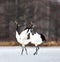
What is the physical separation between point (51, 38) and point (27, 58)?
91 centimetres

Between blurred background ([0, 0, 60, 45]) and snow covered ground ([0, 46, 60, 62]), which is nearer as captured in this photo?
snow covered ground ([0, 46, 60, 62])

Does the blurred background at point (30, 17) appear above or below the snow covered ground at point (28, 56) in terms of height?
above

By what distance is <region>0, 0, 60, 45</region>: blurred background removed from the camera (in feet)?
11.0

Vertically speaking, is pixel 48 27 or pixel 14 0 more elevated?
pixel 14 0

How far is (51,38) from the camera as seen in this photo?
3.39 metres

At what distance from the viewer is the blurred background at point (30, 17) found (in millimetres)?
3363

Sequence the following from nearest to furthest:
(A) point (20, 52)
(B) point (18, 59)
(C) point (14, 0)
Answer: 1. (B) point (18, 59)
2. (A) point (20, 52)
3. (C) point (14, 0)

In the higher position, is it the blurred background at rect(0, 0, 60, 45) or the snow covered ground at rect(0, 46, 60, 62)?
the blurred background at rect(0, 0, 60, 45)

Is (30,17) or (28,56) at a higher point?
(30,17)

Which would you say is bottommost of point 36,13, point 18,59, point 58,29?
point 18,59

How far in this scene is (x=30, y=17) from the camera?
11.0 ft

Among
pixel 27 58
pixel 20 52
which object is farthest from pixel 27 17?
pixel 27 58

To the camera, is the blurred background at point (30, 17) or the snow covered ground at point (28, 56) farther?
the blurred background at point (30, 17)

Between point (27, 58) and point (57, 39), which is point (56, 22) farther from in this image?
point (27, 58)
